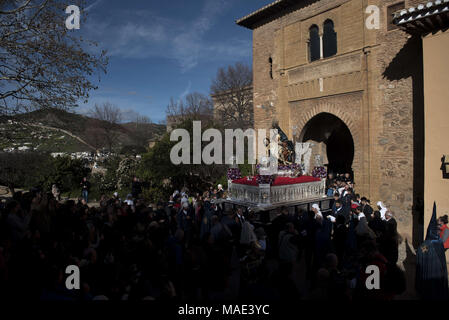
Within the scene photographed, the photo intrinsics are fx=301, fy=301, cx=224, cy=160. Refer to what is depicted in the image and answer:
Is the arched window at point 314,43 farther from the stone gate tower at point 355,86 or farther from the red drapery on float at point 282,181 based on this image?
the red drapery on float at point 282,181

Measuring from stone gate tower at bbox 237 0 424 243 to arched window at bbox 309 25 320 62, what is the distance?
0.04m

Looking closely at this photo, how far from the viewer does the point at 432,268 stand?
5449 millimetres

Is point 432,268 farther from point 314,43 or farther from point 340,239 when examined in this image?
point 314,43

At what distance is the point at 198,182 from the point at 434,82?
1246cm

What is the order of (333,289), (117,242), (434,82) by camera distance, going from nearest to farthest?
(333,289) < (117,242) < (434,82)

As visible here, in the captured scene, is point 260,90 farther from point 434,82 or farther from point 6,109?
point 6,109

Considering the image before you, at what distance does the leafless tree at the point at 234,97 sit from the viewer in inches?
1129

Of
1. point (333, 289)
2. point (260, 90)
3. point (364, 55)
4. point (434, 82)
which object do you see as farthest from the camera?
point (260, 90)

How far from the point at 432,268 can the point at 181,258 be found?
4.52 metres

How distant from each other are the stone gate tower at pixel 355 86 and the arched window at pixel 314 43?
1.7 inches

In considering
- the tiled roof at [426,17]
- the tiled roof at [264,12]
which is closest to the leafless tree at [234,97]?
the tiled roof at [264,12]
